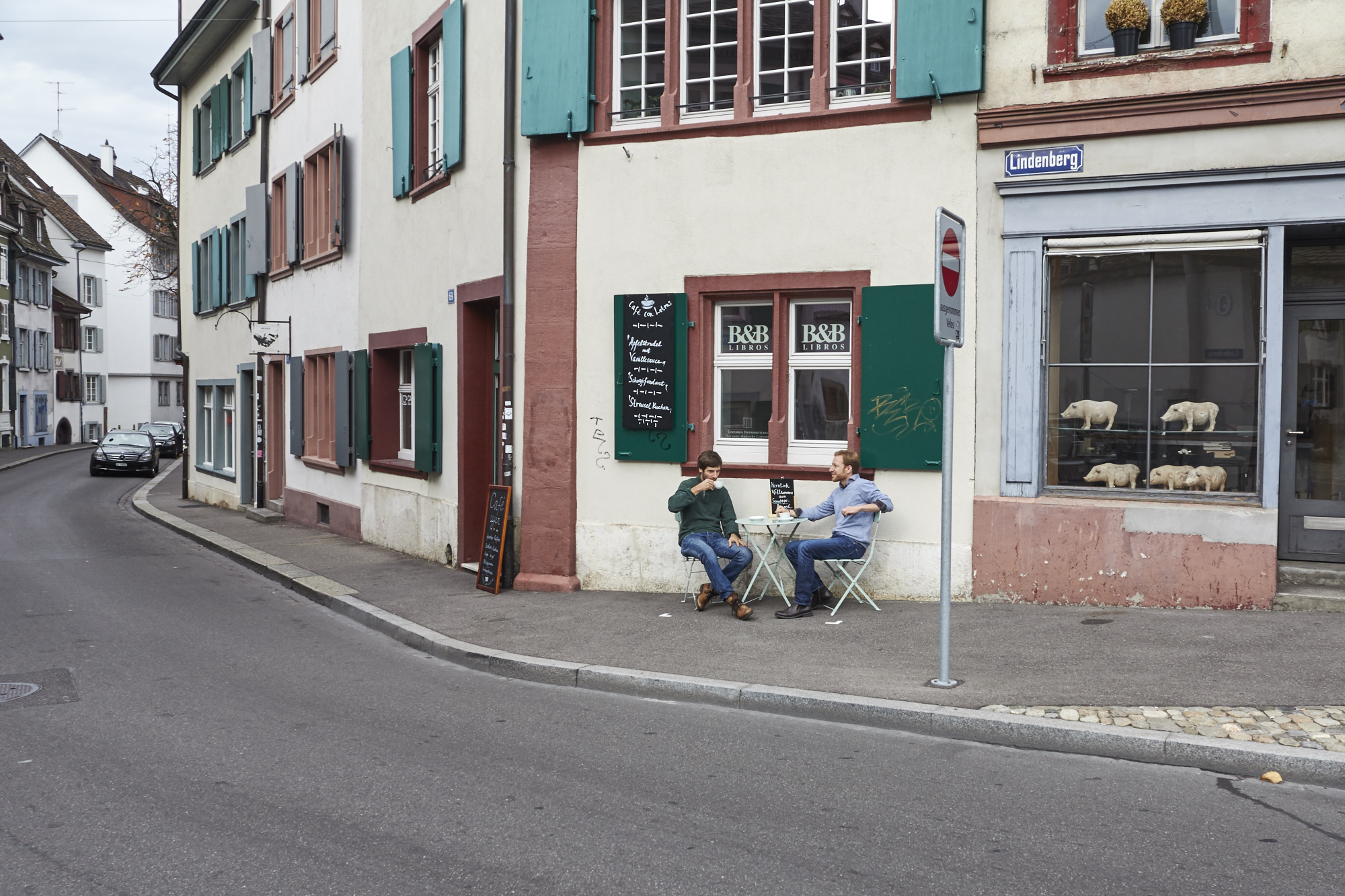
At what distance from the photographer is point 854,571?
10188 mm

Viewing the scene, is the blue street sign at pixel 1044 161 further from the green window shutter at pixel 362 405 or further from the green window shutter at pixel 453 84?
the green window shutter at pixel 362 405

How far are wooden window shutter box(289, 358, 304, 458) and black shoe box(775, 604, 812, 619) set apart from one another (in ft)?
39.1

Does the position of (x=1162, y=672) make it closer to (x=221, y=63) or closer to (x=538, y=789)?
(x=538, y=789)

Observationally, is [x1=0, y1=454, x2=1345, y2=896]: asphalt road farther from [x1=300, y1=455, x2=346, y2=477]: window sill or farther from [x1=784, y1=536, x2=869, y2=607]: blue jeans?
[x1=300, y1=455, x2=346, y2=477]: window sill

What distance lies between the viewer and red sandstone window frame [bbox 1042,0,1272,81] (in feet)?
29.1

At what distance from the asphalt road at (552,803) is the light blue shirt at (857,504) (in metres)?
2.93

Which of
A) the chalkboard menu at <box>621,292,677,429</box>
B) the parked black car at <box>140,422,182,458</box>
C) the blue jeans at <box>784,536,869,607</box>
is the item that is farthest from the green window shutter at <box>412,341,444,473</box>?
the parked black car at <box>140,422,182,458</box>

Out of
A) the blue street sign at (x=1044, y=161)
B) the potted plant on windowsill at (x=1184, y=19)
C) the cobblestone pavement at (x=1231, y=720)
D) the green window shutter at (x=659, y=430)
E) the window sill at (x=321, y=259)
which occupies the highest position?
the potted plant on windowsill at (x=1184, y=19)

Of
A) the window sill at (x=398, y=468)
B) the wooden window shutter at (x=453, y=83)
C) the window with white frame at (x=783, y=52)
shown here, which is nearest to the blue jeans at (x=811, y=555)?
the window with white frame at (x=783, y=52)

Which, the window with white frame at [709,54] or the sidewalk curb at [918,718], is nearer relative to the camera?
the sidewalk curb at [918,718]

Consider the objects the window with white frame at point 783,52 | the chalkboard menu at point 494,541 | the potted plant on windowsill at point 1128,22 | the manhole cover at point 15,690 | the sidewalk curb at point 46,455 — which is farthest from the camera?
the sidewalk curb at point 46,455

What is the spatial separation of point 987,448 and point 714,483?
227 cm

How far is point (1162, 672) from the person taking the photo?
→ 7.07 m

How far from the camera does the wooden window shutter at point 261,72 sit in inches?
815
